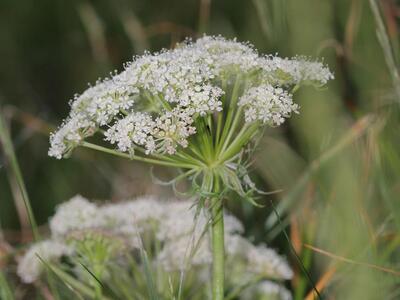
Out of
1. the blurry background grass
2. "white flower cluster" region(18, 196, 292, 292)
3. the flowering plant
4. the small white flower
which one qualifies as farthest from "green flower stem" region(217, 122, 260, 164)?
the small white flower

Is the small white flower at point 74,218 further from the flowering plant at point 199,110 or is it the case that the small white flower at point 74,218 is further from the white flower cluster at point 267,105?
the white flower cluster at point 267,105

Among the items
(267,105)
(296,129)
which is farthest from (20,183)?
(296,129)

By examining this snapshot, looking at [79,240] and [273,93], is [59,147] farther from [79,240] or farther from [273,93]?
[273,93]

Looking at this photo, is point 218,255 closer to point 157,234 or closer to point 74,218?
point 157,234

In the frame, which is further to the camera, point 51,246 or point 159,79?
point 51,246

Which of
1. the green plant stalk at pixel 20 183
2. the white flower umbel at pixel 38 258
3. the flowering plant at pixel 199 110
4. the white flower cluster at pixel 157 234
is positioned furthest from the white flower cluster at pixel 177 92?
the white flower umbel at pixel 38 258

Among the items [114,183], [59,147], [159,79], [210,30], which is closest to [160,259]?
[59,147]
